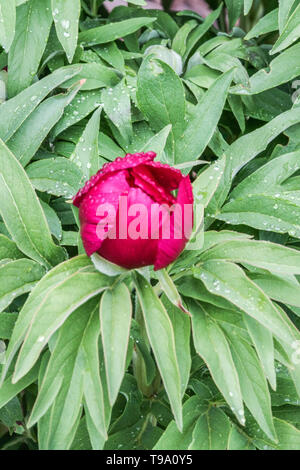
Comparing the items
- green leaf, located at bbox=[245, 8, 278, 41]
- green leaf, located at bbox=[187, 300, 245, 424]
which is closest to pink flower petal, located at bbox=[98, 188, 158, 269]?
green leaf, located at bbox=[187, 300, 245, 424]

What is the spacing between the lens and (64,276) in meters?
0.57

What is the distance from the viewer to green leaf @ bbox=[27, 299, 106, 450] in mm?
557

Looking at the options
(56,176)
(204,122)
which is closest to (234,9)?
(204,122)

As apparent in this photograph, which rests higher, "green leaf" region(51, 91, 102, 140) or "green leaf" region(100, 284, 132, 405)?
"green leaf" region(51, 91, 102, 140)

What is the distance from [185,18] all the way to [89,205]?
1.98 ft

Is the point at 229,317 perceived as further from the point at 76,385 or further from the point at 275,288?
the point at 76,385

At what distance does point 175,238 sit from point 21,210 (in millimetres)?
168

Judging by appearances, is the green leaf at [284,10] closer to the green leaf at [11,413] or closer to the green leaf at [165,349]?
the green leaf at [165,349]

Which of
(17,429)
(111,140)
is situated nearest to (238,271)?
(111,140)

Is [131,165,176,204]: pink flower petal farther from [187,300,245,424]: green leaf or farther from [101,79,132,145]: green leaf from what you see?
[101,79,132,145]: green leaf

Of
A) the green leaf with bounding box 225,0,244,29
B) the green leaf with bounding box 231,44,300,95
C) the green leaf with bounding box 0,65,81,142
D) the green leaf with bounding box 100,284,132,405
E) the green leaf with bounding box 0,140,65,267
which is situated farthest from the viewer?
the green leaf with bounding box 225,0,244,29

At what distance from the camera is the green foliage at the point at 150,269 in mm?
561
